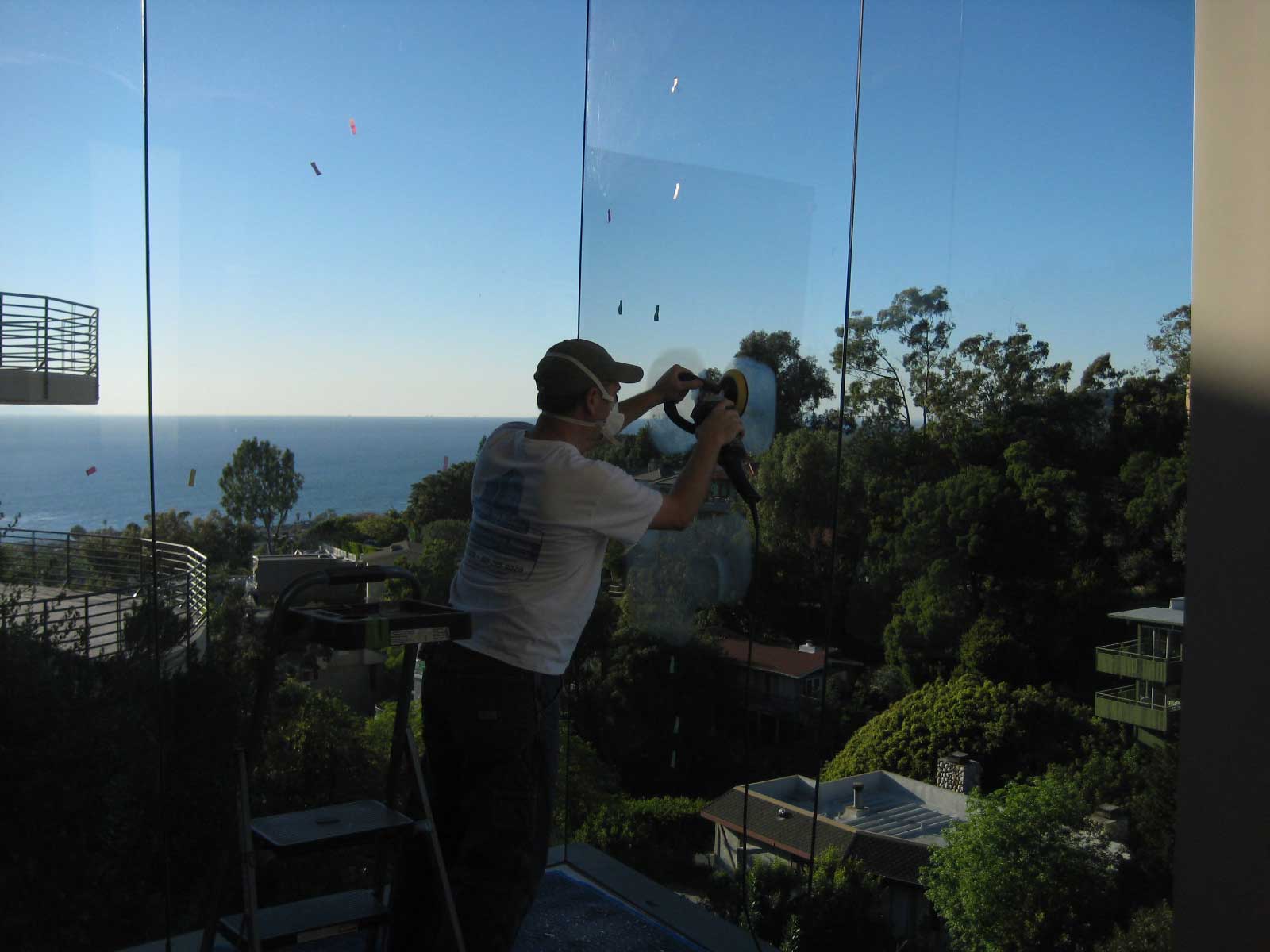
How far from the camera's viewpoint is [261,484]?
2797 mm

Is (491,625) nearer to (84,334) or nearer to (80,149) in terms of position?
(84,334)

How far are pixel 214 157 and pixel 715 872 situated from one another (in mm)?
2231

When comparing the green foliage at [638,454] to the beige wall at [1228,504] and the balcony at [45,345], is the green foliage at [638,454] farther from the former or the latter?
the beige wall at [1228,504]

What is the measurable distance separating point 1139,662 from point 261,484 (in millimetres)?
2211

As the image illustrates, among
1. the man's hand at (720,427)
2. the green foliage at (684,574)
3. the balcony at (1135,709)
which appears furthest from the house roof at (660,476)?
the balcony at (1135,709)

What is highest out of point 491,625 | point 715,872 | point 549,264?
point 549,264

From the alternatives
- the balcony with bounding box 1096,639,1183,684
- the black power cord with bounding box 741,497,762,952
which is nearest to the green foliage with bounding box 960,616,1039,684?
the balcony with bounding box 1096,639,1183,684

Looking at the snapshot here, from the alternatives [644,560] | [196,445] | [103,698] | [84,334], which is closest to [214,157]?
[84,334]

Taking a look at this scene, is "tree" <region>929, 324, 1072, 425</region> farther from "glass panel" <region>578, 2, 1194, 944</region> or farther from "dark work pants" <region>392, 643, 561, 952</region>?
"dark work pants" <region>392, 643, 561, 952</region>

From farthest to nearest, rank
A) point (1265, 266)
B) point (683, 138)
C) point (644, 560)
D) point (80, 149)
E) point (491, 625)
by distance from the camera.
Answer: point (644, 560) < point (683, 138) < point (80, 149) < point (491, 625) < point (1265, 266)

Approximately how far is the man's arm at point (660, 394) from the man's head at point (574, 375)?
0.68ft

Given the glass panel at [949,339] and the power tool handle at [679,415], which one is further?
the power tool handle at [679,415]

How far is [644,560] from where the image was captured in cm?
294

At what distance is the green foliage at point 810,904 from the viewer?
2.05 meters
